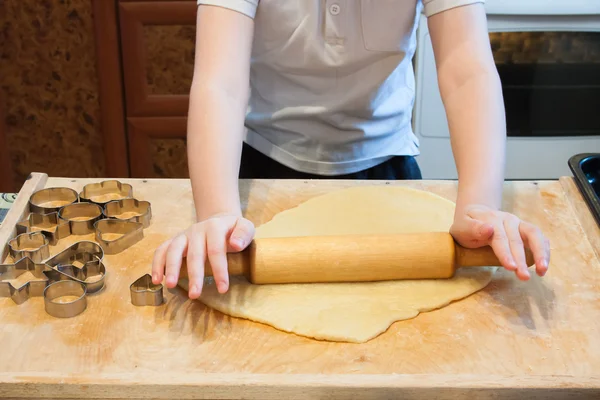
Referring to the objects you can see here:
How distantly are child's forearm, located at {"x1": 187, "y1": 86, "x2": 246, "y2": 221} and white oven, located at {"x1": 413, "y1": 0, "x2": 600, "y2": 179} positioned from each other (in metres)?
1.01

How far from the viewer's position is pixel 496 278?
84 cm

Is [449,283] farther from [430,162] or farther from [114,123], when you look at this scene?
[114,123]

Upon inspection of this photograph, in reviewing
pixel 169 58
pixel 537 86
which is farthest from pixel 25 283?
pixel 537 86

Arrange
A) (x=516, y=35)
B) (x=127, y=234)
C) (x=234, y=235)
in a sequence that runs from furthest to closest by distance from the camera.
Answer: (x=516, y=35)
(x=127, y=234)
(x=234, y=235)

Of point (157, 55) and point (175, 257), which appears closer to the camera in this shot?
point (175, 257)

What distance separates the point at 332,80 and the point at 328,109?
1.9 inches

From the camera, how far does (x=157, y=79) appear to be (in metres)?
1.96

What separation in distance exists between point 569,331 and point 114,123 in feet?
5.10

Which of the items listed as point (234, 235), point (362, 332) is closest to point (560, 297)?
point (362, 332)

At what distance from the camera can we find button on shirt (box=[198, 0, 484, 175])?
3.32 ft

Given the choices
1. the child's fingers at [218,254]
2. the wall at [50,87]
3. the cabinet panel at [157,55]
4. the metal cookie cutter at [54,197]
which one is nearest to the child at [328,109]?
the child's fingers at [218,254]

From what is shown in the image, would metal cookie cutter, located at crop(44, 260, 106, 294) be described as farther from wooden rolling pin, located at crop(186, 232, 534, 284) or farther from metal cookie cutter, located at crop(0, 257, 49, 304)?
wooden rolling pin, located at crop(186, 232, 534, 284)

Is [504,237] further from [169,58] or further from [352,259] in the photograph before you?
[169,58]

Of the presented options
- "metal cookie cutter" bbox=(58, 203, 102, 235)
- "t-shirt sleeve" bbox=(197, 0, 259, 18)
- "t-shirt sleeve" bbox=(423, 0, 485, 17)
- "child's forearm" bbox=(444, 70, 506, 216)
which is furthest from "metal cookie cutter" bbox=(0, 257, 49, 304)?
"t-shirt sleeve" bbox=(423, 0, 485, 17)
